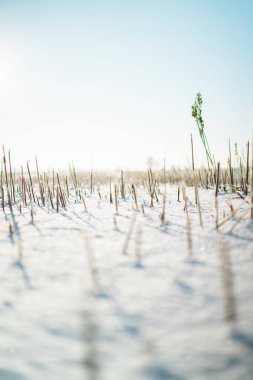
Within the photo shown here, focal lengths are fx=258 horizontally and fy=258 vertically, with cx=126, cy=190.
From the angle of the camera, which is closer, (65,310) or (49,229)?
(65,310)

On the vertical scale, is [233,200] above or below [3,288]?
above

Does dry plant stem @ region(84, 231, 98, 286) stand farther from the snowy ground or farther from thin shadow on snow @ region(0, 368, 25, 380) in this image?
thin shadow on snow @ region(0, 368, 25, 380)

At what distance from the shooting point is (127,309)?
1.00 metres

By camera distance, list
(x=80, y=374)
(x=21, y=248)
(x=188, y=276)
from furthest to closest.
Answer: (x=21, y=248) < (x=188, y=276) < (x=80, y=374)

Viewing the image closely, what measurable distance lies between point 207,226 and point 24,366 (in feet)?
4.28

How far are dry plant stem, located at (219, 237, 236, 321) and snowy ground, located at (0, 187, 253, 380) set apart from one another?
1cm

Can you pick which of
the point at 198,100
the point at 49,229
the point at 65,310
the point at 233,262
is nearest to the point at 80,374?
the point at 65,310

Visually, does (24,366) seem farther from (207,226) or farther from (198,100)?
(198,100)

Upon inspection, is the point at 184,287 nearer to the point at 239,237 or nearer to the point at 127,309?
the point at 127,309

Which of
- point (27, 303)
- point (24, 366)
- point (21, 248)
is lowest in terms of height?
point (24, 366)

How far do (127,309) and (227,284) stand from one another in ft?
1.36

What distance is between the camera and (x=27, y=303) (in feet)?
3.52

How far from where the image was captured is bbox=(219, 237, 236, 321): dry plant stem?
91 centimetres

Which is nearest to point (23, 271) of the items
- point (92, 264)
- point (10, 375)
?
point (92, 264)
